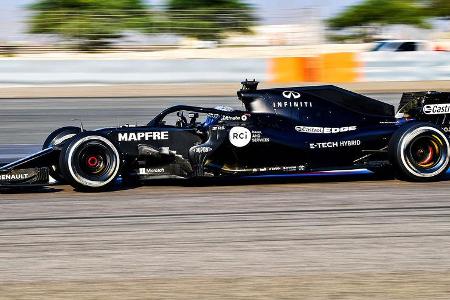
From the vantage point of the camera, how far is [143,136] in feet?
27.5

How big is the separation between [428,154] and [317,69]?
11.6m

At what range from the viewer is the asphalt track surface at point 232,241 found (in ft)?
15.8

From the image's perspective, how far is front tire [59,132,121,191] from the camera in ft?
26.1

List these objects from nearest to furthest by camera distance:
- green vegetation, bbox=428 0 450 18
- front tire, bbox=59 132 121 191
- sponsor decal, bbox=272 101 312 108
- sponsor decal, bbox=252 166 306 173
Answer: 1. front tire, bbox=59 132 121 191
2. sponsor decal, bbox=252 166 306 173
3. sponsor decal, bbox=272 101 312 108
4. green vegetation, bbox=428 0 450 18

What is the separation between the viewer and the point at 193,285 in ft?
15.9

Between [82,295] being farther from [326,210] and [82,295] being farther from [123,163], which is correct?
[123,163]

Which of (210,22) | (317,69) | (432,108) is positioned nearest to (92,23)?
(210,22)


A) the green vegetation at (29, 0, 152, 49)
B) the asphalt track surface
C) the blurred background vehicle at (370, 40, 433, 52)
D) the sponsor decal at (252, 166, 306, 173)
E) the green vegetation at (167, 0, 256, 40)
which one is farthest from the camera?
the green vegetation at (29, 0, 152, 49)

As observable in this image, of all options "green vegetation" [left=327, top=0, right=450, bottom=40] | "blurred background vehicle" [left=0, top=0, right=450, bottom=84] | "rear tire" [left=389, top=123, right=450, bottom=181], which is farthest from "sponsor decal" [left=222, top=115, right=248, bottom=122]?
"green vegetation" [left=327, top=0, right=450, bottom=40]

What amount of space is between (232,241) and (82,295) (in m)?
1.58

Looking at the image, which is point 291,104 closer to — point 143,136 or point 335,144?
point 335,144

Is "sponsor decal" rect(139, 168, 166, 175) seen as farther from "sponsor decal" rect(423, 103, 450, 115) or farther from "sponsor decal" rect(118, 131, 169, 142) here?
"sponsor decal" rect(423, 103, 450, 115)

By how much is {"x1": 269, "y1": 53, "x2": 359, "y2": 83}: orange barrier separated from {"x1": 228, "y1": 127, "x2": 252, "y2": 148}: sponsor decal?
1154 centimetres

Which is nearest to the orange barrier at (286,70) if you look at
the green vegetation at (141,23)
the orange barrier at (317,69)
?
the orange barrier at (317,69)
